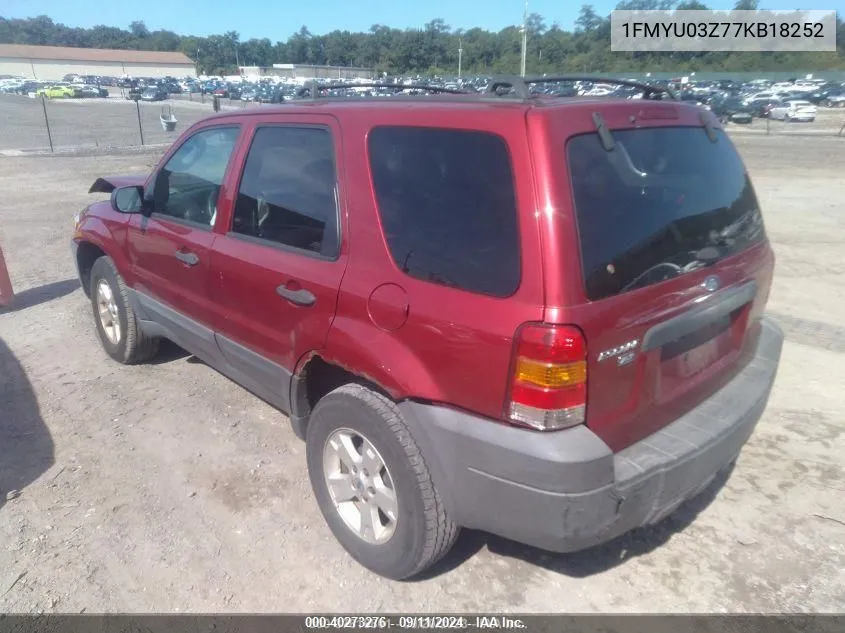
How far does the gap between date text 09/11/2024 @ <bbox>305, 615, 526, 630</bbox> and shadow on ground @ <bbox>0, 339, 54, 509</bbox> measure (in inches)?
72.7

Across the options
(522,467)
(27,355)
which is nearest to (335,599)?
(522,467)

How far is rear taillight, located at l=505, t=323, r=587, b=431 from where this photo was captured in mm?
2059

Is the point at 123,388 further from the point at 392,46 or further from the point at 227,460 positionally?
the point at 392,46

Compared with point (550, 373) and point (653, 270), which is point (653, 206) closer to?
point (653, 270)

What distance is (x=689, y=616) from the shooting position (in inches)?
101

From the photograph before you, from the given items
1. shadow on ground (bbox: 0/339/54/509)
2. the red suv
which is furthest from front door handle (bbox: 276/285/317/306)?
shadow on ground (bbox: 0/339/54/509)

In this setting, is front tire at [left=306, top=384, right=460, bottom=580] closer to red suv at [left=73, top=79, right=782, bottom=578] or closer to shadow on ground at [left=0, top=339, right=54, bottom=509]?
red suv at [left=73, top=79, right=782, bottom=578]

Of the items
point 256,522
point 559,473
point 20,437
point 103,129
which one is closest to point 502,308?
point 559,473

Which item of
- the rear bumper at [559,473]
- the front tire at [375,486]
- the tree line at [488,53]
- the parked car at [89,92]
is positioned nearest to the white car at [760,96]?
the tree line at [488,53]

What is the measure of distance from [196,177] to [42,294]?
369 cm

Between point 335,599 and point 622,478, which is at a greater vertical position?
point 622,478

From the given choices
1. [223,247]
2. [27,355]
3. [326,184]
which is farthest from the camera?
[27,355]

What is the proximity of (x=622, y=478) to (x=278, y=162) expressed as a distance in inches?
83.4

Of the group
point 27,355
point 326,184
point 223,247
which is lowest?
point 27,355
